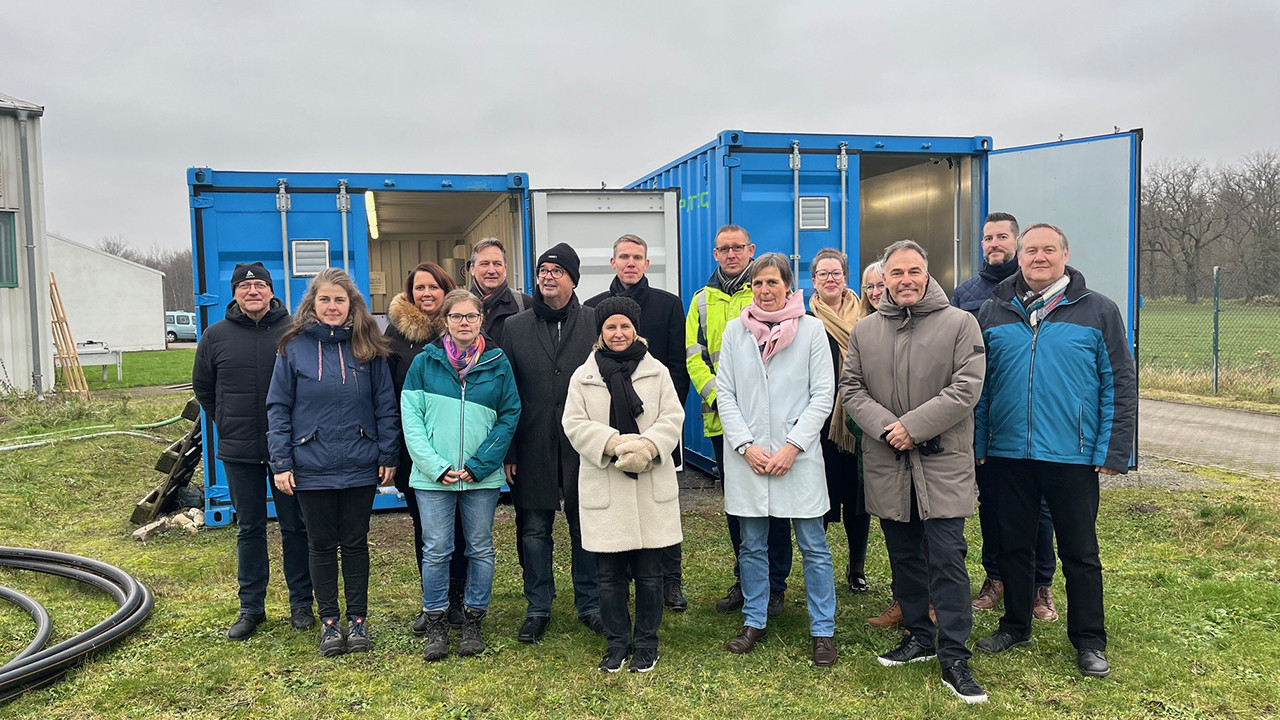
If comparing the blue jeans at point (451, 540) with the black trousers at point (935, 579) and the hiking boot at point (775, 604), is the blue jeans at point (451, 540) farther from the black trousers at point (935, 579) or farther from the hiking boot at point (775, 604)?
the black trousers at point (935, 579)

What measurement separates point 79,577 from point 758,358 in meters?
4.11

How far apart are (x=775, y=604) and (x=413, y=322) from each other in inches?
88.3

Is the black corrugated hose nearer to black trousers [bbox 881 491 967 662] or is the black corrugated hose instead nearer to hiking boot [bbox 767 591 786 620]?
hiking boot [bbox 767 591 786 620]

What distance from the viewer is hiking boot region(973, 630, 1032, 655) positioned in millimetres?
3791

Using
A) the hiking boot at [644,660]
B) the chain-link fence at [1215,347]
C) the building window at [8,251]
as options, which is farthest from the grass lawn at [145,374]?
the chain-link fence at [1215,347]

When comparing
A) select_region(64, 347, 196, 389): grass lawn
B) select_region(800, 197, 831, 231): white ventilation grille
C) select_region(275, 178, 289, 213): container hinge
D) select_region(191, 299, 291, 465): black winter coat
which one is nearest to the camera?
select_region(191, 299, 291, 465): black winter coat

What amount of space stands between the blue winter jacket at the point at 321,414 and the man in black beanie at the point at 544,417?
68 centimetres

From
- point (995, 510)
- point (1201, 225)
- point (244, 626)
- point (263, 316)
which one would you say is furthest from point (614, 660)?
point (1201, 225)

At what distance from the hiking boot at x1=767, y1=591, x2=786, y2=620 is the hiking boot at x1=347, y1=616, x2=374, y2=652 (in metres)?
1.90

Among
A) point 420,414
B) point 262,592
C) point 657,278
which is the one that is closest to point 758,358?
point 420,414

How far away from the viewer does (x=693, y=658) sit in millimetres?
3812

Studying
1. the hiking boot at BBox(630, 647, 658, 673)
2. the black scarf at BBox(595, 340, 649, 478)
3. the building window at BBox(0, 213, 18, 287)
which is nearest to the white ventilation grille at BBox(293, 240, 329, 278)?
the black scarf at BBox(595, 340, 649, 478)

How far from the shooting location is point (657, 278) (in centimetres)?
687

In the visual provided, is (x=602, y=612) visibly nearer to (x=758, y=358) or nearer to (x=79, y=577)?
(x=758, y=358)
